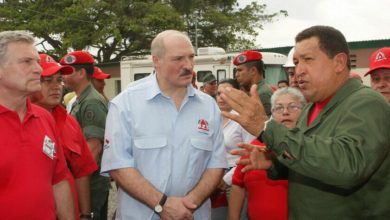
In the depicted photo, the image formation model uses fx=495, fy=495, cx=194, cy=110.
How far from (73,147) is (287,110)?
1.70 metres

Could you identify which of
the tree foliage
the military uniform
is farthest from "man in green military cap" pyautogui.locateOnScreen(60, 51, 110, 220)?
the tree foliage

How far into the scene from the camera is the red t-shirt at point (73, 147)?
12.4 ft

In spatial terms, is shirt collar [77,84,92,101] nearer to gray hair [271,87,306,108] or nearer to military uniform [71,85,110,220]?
military uniform [71,85,110,220]

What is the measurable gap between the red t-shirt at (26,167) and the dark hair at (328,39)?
5.43ft

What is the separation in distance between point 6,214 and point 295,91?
2401 mm

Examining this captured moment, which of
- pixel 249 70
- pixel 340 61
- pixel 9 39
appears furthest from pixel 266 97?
pixel 9 39

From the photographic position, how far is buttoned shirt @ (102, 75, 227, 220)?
3.42 metres

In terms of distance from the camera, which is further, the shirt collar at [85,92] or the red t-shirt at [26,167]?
the shirt collar at [85,92]

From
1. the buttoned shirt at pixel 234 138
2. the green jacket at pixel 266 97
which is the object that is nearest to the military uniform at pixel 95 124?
the buttoned shirt at pixel 234 138

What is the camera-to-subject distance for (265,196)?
148 inches

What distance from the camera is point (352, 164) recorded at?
89.7 inches

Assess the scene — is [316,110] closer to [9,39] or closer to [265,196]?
[265,196]

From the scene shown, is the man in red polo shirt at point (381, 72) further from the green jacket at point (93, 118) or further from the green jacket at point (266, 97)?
the green jacket at point (93, 118)

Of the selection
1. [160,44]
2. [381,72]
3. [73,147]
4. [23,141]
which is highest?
[160,44]
